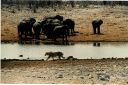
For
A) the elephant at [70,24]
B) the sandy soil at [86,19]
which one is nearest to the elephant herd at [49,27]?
the elephant at [70,24]

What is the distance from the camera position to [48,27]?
16.0 metres

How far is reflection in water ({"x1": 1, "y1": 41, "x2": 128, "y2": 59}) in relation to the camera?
12117 mm

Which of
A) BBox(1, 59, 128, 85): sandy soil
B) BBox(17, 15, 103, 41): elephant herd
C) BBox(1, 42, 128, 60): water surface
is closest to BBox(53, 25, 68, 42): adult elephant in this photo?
BBox(17, 15, 103, 41): elephant herd

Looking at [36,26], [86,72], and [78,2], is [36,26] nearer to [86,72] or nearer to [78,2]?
[78,2]

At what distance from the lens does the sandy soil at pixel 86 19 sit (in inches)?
528

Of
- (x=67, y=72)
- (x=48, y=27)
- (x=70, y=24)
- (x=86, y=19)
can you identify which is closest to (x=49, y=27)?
(x=48, y=27)

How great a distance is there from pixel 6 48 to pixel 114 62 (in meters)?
3.34

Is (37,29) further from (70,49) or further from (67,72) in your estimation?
(67,72)

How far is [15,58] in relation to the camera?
11891mm

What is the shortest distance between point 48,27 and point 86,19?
2099 mm

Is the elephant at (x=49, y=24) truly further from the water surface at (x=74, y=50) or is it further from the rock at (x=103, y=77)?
the rock at (x=103, y=77)

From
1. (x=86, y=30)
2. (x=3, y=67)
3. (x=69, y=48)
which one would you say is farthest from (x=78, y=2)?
(x=3, y=67)

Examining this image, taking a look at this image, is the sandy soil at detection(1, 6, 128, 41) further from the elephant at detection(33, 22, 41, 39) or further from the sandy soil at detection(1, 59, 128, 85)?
the sandy soil at detection(1, 59, 128, 85)

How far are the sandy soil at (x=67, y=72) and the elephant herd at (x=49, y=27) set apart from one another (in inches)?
122
